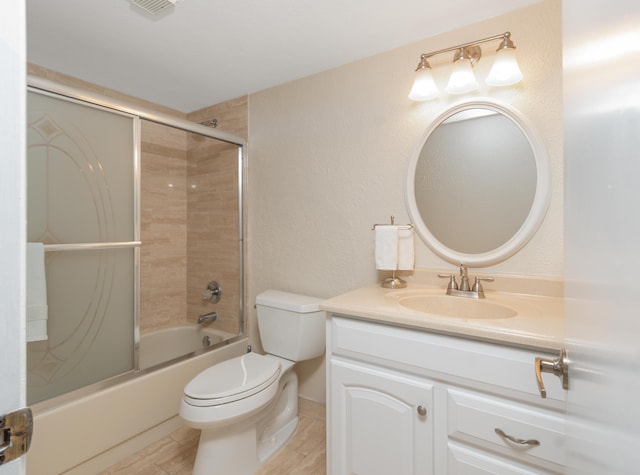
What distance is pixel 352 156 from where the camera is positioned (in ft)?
6.14

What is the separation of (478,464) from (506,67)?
5.12 ft

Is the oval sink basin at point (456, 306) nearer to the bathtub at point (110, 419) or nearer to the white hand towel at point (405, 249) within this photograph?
the white hand towel at point (405, 249)

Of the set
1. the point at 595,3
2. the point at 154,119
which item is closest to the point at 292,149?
the point at 154,119

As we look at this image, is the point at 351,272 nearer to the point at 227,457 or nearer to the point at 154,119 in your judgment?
the point at 227,457

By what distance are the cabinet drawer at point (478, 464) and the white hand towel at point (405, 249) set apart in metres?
0.80

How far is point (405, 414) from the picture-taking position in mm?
1126

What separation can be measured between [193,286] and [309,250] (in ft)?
3.96

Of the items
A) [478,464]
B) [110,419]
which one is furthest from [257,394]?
[478,464]

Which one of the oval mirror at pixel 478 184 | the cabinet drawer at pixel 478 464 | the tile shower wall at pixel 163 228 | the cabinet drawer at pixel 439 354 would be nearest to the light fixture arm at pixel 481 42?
the oval mirror at pixel 478 184

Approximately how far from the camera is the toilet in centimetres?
135

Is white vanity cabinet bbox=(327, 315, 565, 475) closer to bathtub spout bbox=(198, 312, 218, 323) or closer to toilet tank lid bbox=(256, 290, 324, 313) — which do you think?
toilet tank lid bbox=(256, 290, 324, 313)

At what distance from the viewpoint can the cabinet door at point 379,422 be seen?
109 cm

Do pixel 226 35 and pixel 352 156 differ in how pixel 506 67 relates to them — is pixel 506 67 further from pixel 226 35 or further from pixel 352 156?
pixel 226 35

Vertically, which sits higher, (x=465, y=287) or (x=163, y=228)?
(x=163, y=228)
